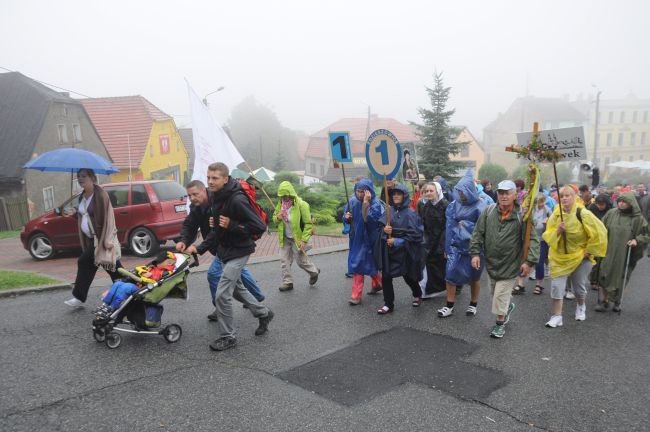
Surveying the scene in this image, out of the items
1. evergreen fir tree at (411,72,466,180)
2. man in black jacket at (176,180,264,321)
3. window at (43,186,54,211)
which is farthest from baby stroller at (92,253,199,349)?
window at (43,186,54,211)

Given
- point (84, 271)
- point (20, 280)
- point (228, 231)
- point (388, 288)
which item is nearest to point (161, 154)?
point (20, 280)

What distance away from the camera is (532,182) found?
568 cm

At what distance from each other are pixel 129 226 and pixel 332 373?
8070 millimetres

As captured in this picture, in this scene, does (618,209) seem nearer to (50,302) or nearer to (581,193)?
(581,193)

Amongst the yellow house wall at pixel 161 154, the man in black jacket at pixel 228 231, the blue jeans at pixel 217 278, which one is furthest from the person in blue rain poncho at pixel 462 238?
the yellow house wall at pixel 161 154

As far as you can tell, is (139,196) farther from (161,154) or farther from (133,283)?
(161,154)

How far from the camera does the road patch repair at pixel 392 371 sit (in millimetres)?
Answer: 4391

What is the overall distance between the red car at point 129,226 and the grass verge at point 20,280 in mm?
2708

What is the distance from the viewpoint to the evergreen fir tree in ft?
79.7

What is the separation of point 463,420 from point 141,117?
34.0 metres

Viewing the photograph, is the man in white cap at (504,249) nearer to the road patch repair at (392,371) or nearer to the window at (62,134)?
the road patch repair at (392,371)

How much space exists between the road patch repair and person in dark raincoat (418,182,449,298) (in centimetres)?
177

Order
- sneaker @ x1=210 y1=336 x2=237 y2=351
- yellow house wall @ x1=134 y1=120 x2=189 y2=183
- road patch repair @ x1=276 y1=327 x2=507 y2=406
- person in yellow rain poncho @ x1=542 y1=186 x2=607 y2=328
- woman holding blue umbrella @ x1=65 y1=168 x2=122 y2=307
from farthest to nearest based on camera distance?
yellow house wall @ x1=134 y1=120 x2=189 y2=183
woman holding blue umbrella @ x1=65 y1=168 x2=122 y2=307
person in yellow rain poncho @ x1=542 y1=186 x2=607 y2=328
sneaker @ x1=210 y1=336 x2=237 y2=351
road patch repair @ x1=276 y1=327 x2=507 y2=406

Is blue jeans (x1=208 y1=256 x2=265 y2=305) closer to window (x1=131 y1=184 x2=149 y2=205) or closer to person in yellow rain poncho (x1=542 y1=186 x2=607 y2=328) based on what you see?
person in yellow rain poncho (x1=542 y1=186 x2=607 y2=328)
